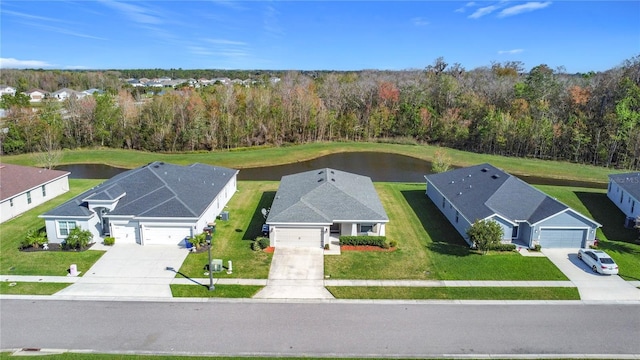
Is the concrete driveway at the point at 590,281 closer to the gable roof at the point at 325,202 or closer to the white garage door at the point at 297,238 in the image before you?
the gable roof at the point at 325,202

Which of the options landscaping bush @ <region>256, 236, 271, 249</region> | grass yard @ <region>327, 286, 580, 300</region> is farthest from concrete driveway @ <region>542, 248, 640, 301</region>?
landscaping bush @ <region>256, 236, 271, 249</region>

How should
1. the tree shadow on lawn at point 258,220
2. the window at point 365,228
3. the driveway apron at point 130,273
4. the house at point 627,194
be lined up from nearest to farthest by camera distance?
the driveway apron at point 130,273
the window at point 365,228
the tree shadow on lawn at point 258,220
the house at point 627,194

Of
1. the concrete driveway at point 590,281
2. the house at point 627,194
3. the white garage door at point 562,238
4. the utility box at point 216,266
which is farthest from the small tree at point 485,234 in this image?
the utility box at point 216,266

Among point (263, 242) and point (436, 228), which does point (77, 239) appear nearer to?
point (263, 242)

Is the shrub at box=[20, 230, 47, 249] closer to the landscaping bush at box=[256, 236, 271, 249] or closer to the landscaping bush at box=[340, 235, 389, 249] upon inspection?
the landscaping bush at box=[256, 236, 271, 249]

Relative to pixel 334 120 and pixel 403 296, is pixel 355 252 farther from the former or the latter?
pixel 334 120
